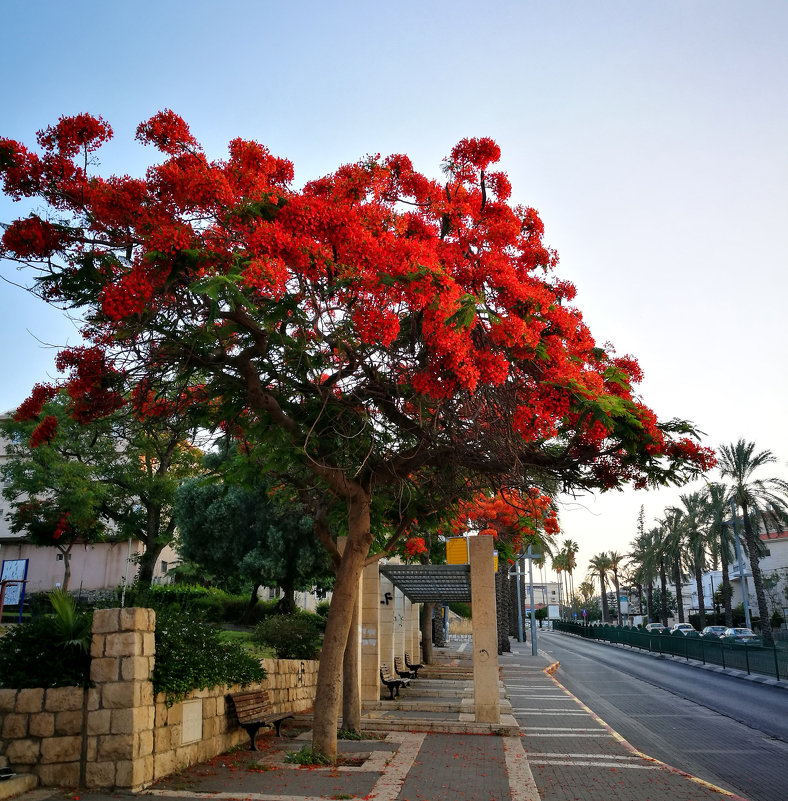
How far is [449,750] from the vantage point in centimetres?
1066

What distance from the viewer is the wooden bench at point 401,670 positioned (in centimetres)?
1936

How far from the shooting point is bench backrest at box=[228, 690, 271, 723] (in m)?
10.4

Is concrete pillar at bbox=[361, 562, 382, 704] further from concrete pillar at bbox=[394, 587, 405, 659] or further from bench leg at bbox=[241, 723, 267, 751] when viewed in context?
concrete pillar at bbox=[394, 587, 405, 659]

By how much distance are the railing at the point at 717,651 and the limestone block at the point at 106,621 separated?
73.4 ft

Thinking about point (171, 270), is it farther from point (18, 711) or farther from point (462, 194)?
point (18, 711)

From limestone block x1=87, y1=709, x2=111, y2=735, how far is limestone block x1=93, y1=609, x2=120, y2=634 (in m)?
0.86

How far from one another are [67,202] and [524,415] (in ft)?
17.7

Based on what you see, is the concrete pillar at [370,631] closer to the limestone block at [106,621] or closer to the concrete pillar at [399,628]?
the concrete pillar at [399,628]

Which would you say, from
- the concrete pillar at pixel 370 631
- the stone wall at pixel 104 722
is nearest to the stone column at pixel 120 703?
the stone wall at pixel 104 722

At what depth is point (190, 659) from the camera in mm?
9242

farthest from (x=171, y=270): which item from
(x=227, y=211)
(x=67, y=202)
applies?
(x=67, y=202)

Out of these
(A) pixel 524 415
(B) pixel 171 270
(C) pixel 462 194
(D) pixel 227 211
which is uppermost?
(C) pixel 462 194

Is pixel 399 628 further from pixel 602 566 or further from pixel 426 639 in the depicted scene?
pixel 602 566

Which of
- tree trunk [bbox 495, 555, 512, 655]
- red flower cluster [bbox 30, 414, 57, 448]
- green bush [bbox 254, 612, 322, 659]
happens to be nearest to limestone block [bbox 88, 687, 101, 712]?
red flower cluster [bbox 30, 414, 57, 448]
